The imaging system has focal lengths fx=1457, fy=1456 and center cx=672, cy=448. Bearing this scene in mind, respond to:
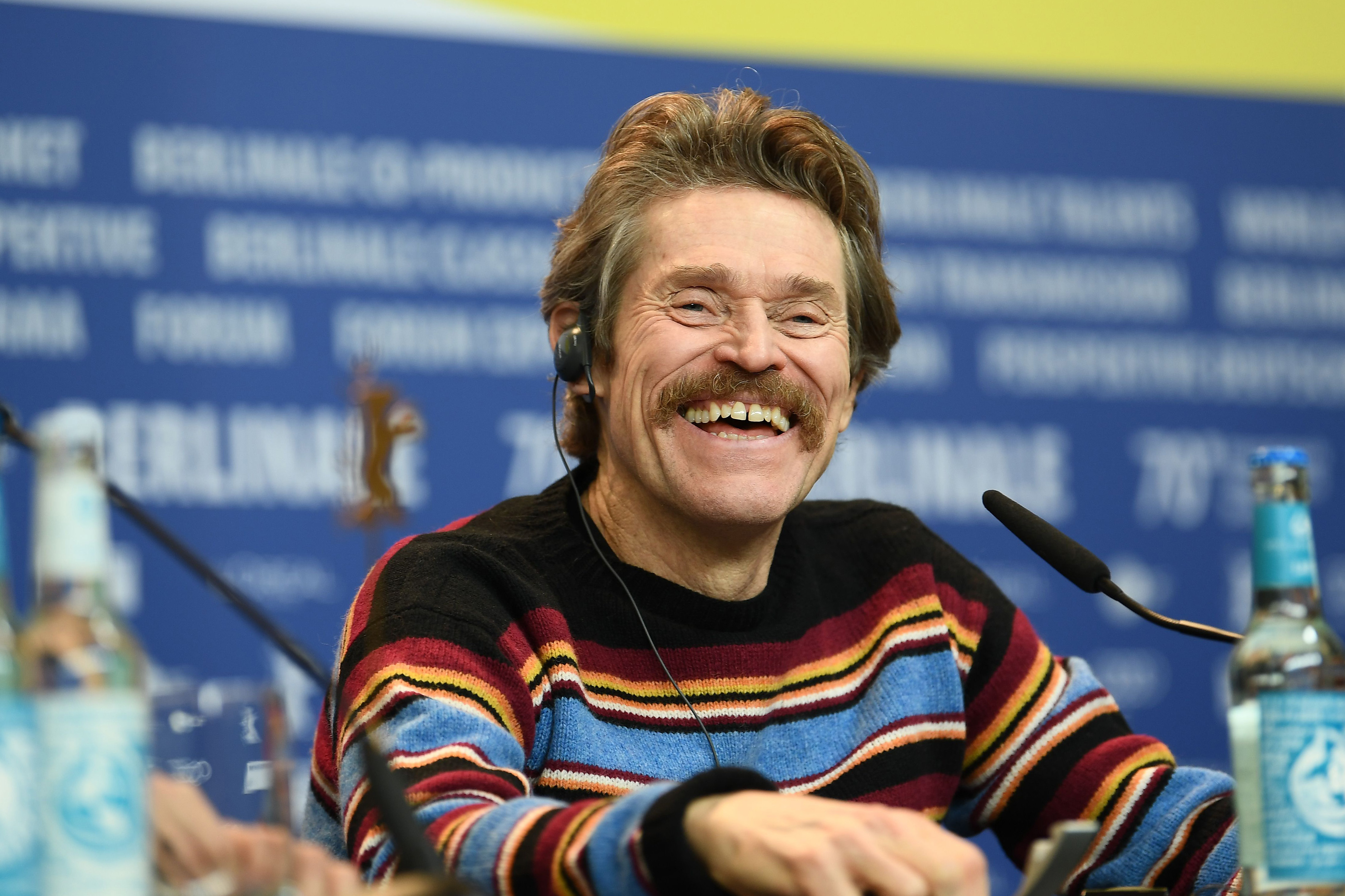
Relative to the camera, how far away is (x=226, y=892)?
23.4 inches

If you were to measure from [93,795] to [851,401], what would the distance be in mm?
1148

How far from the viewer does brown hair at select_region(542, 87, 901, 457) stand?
149 cm

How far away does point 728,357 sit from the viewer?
55.5 inches

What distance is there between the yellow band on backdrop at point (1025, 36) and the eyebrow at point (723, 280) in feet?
4.29

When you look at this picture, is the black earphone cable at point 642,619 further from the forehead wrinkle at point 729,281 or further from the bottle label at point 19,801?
the bottle label at point 19,801

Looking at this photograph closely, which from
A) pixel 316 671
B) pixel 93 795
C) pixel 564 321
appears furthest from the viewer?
pixel 564 321

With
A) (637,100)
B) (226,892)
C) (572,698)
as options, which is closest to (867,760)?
(572,698)

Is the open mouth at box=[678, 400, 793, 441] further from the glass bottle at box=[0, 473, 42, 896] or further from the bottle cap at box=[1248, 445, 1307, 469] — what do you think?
the glass bottle at box=[0, 473, 42, 896]

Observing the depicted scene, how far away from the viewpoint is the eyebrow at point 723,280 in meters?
1.41

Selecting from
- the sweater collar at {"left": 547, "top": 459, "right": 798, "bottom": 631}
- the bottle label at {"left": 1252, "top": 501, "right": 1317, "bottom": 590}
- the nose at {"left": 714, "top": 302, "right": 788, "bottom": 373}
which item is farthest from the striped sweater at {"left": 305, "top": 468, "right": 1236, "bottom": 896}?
the bottle label at {"left": 1252, "top": 501, "right": 1317, "bottom": 590}

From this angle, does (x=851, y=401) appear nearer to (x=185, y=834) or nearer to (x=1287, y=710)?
(x=1287, y=710)

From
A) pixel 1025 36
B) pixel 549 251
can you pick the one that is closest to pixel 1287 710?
pixel 549 251

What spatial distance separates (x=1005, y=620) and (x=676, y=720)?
1.31ft

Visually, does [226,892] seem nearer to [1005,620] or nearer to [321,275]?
[1005,620]
